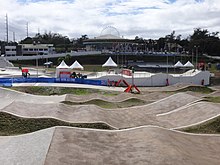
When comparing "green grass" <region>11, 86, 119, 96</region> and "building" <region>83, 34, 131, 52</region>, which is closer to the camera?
"green grass" <region>11, 86, 119, 96</region>

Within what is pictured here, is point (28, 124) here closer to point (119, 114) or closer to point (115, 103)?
point (119, 114)

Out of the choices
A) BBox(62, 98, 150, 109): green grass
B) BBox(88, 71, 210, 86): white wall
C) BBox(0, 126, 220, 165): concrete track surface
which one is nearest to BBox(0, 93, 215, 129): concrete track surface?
BBox(62, 98, 150, 109): green grass

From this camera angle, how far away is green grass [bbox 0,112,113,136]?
55.4ft

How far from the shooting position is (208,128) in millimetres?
17266

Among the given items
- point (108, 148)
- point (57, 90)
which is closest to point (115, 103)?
point (57, 90)

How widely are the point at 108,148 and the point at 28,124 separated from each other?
6.92 metres

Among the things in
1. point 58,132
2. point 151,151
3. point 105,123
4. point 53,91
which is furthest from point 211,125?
point 53,91

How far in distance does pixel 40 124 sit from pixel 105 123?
3.70 m

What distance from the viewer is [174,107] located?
2417 cm

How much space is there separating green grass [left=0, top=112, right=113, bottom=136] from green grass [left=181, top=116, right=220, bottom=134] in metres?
4.80

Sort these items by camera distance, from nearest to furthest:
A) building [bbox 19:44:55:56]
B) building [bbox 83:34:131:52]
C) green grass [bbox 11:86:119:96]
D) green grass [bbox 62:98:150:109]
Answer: green grass [bbox 62:98:150:109] → green grass [bbox 11:86:119:96] → building [bbox 19:44:55:56] → building [bbox 83:34:131:52]

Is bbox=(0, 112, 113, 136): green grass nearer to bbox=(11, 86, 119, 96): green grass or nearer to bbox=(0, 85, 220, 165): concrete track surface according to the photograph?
bbox=(0, 85, 220, 165): concrete track surface

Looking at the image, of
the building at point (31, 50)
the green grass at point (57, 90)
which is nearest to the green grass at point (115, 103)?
the green grass at point (57, 90)

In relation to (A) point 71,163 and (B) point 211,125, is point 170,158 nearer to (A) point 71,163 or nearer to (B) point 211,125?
(A) point 71,163
